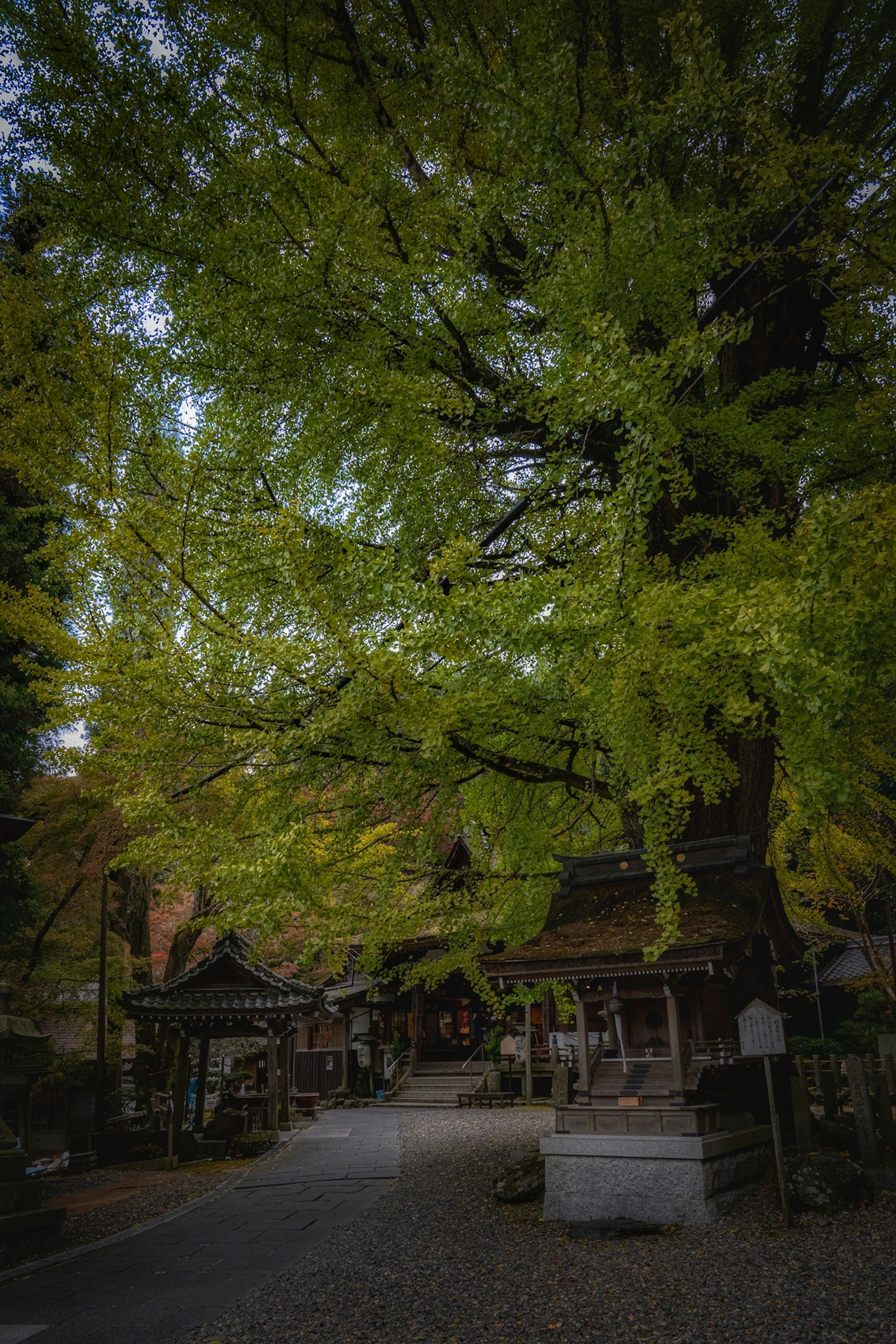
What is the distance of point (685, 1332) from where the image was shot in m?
5.39

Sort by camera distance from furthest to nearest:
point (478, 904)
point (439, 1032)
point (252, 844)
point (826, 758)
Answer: point (439, 1032)
point (478, 904)
point (252, 844)
point (826, 758)

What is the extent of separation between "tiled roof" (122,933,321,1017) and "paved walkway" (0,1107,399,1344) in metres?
3.10

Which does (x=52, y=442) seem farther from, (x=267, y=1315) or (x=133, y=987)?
(x=133, y=987)

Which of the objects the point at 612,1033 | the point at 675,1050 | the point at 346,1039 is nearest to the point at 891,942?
the point at 612,1033

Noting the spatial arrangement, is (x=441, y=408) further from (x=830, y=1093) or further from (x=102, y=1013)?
(x=102, y=1013)

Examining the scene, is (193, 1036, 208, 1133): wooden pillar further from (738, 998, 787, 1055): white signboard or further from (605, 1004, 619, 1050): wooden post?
(738, 998, 787, 1055): white signboard

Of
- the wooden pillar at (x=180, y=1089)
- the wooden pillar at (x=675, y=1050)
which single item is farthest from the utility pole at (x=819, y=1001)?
the wooden pillar at (x=180, y=1089)

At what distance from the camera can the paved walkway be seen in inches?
239

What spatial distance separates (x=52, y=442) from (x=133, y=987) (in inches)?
571

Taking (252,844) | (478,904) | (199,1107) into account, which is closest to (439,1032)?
(199,1107)

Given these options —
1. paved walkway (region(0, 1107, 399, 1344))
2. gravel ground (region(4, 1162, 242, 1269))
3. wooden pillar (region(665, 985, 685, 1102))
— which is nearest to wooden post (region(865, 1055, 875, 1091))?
wooden pillar (region(665, 985, 685, 1102))

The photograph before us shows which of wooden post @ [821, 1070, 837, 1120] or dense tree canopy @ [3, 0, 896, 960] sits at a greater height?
dense tree canopy @ [3, 0, 896, 960]

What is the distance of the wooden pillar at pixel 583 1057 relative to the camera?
30.5ft

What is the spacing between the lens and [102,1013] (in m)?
15.7
